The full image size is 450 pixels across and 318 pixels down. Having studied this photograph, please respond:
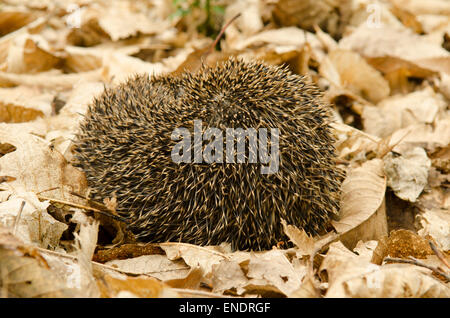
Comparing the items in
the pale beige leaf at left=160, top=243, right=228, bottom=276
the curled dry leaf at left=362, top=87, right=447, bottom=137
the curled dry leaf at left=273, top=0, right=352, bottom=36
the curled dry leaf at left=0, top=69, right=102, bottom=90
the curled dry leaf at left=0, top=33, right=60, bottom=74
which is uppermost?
the curled dry leaf at left=273, top=0, right=352, bottom=36

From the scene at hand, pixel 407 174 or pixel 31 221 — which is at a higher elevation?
pixel 407 174

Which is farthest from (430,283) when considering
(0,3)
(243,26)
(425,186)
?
(0,3)

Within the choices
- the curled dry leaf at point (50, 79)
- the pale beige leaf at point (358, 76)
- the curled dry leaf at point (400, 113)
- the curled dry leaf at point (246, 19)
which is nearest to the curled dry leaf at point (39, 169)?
the curled dry leaf at point (50, 79)

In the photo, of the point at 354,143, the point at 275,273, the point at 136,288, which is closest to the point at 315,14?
the point at 354,143

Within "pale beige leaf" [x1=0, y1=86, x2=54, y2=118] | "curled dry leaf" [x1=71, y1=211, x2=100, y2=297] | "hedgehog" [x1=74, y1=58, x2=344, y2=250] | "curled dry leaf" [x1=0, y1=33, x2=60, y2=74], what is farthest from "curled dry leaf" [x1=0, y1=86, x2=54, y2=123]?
"curled dry leaf" [x1=71, y1=211, x2=100, y2=297]

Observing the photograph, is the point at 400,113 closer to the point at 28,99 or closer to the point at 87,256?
the point at 87,256

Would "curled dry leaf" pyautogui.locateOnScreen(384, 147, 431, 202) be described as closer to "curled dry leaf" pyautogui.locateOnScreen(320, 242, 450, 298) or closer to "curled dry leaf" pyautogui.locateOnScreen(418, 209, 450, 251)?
"curled dry leaf" pyautogui.locateOnScreen(418, 209, 450, 251)

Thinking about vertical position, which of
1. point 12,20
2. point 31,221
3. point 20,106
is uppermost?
point 12,20
